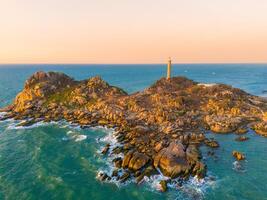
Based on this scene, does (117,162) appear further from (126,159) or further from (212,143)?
(212,143)

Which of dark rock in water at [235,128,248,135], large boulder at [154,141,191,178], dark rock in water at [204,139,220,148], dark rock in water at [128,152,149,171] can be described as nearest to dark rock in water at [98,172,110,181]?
dark rock in water at [128,152,149,171]

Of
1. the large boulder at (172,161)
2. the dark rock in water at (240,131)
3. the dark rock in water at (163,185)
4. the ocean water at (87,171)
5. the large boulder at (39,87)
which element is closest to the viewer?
the ocean water at (87,171)

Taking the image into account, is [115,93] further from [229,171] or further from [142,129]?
[229,171]

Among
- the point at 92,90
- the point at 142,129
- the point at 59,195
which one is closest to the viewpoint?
the point at 59,195

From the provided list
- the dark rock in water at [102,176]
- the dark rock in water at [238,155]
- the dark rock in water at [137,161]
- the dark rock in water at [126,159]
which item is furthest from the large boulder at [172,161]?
the dark rock in water at [238,155]

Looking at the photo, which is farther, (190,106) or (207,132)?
(190,106)

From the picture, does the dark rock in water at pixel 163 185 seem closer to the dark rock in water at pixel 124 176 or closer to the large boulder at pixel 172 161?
the large boulder at pixel 172 161

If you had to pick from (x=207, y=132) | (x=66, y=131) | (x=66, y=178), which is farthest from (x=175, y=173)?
(x=66, y=131)

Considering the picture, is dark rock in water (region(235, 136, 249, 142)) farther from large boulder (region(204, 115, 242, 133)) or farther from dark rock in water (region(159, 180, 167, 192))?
dark rock in water (region(159, 180, 167, 192))
